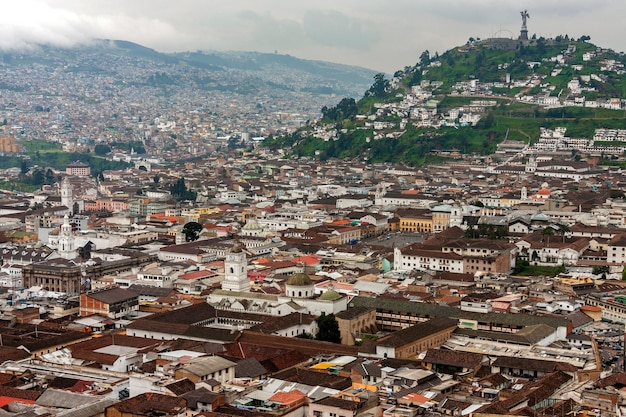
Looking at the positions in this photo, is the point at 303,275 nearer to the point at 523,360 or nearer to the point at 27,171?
the point at 523,360

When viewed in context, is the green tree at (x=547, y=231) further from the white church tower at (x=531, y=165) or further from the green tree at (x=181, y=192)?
the green tree at (x=181, y=192)

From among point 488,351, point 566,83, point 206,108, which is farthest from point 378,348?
point 206,108

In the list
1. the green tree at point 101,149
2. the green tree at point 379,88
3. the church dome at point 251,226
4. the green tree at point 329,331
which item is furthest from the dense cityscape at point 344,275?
the green tree at point 101,149

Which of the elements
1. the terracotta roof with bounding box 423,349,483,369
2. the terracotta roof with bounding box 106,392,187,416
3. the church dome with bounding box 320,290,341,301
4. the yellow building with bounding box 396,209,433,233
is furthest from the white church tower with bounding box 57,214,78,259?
the terracotta roof with bounding box 106,392,187,416

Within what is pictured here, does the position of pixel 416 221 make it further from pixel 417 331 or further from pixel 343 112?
pixel 343 112

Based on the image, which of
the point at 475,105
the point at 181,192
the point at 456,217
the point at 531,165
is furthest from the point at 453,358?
the point at 475,105

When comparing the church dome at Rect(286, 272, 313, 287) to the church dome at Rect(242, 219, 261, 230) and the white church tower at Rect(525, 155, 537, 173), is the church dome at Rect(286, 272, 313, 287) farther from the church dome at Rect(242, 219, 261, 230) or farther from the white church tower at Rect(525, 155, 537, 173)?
the white church tower at Rect(525, 155, 537, 173)

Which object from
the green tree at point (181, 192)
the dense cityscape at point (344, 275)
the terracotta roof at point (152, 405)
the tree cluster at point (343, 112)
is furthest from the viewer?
the tree cluster at point (343, 112)
